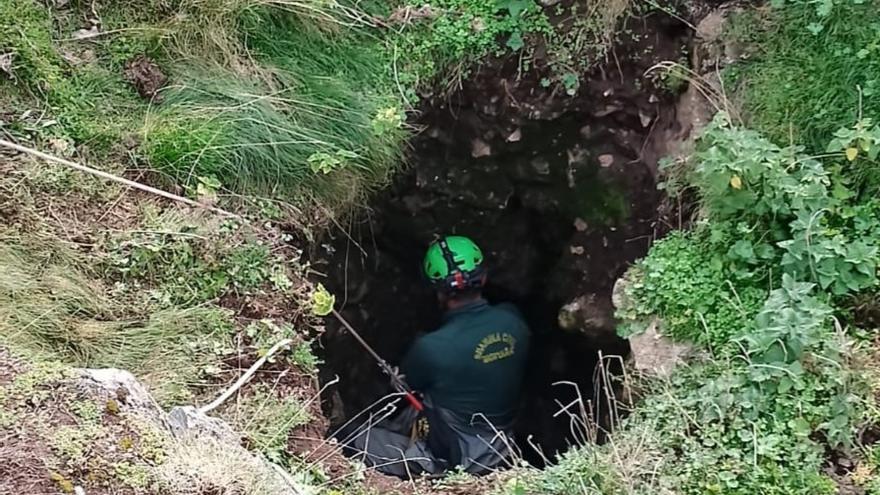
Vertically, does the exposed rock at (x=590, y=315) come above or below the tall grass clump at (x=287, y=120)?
below

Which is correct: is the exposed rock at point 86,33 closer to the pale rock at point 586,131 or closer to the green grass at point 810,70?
the pale rock at point 586,131

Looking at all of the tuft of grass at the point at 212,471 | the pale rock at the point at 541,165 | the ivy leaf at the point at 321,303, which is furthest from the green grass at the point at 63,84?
the pale rock at the point at 541,165

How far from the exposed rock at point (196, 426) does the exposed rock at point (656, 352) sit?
1.63 m

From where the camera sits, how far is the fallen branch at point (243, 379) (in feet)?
11.0

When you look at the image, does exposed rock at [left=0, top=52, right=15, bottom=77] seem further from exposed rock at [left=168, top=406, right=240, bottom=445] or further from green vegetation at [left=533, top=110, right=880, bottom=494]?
green vegetation at [left=533, top=110, right=880, bottom=494]

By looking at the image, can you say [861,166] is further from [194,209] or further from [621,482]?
[194,209]

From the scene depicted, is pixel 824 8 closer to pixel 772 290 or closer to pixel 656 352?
pixel 772 290

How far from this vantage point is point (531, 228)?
5.42m

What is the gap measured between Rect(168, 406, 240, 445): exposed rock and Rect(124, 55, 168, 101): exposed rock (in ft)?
5.39

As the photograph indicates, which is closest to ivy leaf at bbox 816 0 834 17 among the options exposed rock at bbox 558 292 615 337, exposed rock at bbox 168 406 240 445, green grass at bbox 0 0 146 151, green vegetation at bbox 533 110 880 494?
green vegetation at bbox 533 110 880 494

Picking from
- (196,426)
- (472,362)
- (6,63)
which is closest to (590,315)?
(472,362)

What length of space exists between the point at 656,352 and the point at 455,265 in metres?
1.63

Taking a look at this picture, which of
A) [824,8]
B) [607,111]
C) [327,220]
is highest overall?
[824,8]

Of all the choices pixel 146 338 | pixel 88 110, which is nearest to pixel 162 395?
pixel 146 338
